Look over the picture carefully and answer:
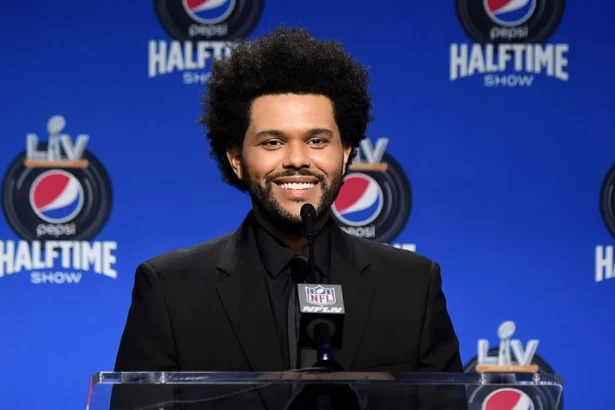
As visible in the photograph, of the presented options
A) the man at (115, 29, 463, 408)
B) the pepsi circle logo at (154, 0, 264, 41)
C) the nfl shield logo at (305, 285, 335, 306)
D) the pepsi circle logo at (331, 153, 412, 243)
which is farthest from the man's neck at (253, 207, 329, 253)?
the pepsi circle logo at (154, 0, 264, 41)

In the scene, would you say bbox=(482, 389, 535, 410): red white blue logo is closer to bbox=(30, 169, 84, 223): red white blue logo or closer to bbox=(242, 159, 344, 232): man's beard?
bbox=(242, 159, 344, 232): man's beard

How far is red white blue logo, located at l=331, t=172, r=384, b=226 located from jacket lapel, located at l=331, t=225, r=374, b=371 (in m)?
0.92

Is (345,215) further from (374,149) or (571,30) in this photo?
Result: (571,30)

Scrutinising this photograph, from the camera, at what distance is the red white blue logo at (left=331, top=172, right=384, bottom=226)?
2.58 m

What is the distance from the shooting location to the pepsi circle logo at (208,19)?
2.58 meters

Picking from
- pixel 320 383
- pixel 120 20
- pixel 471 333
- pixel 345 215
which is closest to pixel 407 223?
pixel 345 215

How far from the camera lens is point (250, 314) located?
4.95 ft

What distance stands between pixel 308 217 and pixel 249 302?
20 centimetres

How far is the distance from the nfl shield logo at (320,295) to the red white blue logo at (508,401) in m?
0.21

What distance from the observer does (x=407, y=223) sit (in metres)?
2.58

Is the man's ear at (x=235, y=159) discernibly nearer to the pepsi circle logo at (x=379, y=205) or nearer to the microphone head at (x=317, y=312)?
the microphone head at (x=317, y=312)

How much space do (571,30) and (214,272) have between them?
1.40 meters

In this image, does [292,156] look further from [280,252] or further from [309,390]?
[309,390]

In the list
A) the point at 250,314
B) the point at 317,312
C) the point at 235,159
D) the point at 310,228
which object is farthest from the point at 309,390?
the point at 235,159
